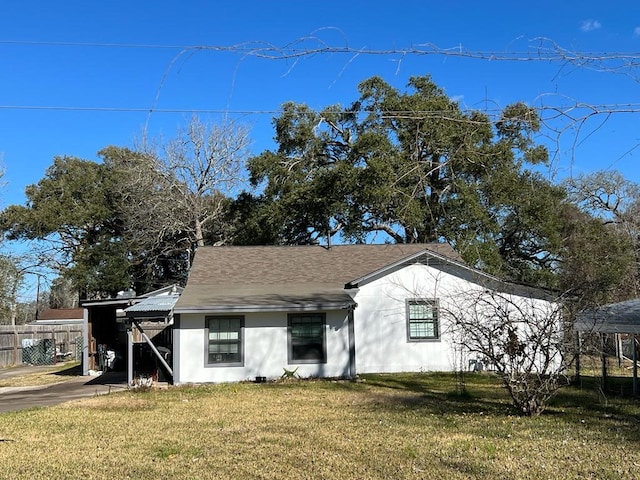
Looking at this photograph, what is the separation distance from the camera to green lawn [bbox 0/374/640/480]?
6.68 meters

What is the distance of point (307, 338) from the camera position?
55.9 feet

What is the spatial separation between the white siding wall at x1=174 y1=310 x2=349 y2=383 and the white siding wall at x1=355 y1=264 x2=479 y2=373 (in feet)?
4.14

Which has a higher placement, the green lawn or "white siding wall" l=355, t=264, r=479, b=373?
"white siding wall" l=355, t=264, r=479, b=373

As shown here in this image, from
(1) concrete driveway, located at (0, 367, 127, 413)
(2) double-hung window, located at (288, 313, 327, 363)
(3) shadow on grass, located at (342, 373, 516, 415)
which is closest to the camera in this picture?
(3) shadow on grass, located at (342, 373, 516, 415)

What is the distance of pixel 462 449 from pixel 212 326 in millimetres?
10394

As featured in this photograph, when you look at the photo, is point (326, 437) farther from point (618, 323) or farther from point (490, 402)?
point (618, 323)

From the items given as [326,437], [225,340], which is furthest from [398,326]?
[326,437]

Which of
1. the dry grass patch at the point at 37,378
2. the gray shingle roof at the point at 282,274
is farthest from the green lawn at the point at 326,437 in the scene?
the dry grass patch at the point at 37,378

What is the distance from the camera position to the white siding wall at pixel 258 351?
53.8 ft

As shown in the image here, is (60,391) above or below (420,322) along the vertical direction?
below

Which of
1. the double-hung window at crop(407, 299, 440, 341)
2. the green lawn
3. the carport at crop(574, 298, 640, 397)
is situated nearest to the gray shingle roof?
the double-hung window at crop(407, 299, 440, 341)

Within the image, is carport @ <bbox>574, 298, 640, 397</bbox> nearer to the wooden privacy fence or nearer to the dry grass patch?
the dry grass patch

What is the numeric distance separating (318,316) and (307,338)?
27.9 inches

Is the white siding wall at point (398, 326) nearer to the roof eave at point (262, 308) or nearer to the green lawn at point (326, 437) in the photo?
the roof eave at point (262, 308)
